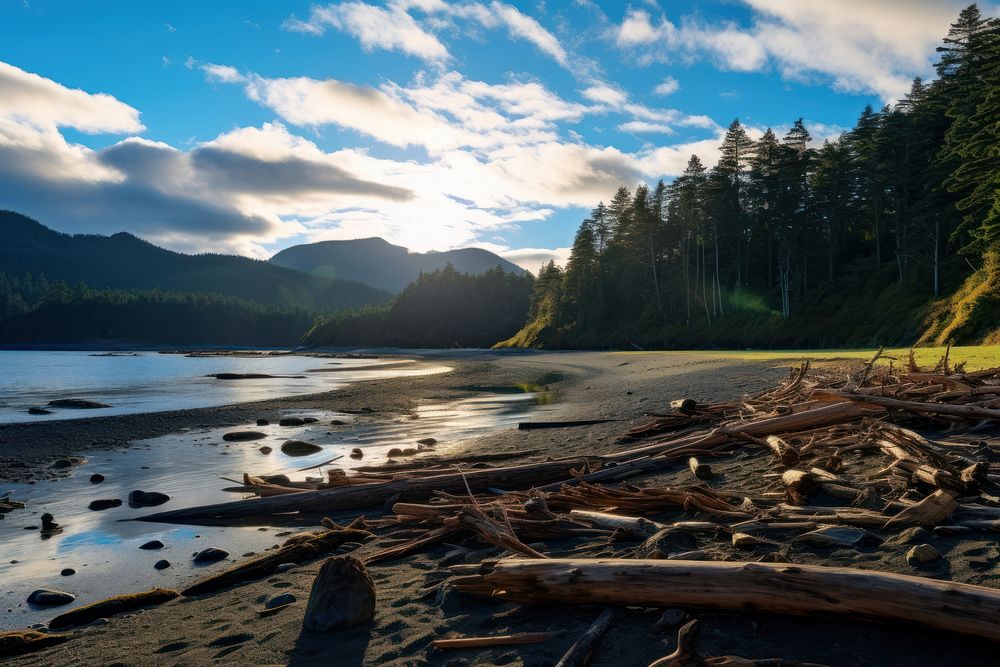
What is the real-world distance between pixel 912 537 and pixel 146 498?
366 inches

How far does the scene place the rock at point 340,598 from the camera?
372 centimetres

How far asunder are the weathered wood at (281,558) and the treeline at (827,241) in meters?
32.2

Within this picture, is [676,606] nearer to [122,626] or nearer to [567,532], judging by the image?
[567,532]

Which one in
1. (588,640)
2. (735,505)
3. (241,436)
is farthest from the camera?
(241,436)

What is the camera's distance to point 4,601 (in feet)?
16.0

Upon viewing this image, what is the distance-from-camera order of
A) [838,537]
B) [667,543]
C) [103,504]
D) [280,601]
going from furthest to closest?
[103,504] < [280,601] < [667,543] < [838,537]

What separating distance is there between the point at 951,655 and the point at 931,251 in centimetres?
5008

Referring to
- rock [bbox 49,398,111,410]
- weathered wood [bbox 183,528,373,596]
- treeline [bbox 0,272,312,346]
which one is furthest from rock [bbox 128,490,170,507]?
treeline [bbox 0,272,312,346]

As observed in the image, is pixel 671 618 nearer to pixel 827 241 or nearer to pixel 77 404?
pixel 77 404

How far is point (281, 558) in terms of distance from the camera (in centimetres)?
529

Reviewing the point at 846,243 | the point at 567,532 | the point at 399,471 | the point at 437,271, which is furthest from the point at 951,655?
the point at 437,271

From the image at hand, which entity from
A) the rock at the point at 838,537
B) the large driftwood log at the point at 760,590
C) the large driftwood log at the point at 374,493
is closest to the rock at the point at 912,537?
the rock at the point at 838,537

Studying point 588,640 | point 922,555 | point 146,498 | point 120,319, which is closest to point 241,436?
point 146,498

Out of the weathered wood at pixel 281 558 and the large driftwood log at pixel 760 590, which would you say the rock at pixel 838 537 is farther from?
the weathered wood at pixel 281 558
